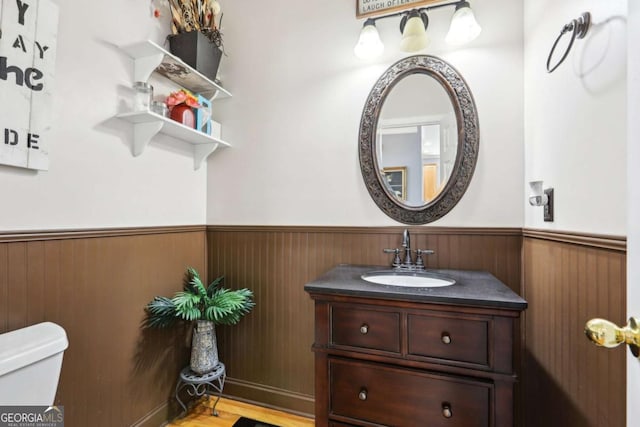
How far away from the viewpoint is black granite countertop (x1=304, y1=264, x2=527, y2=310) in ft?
3.36

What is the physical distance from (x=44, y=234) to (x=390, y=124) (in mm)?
1648

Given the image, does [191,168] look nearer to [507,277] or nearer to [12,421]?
[12,421]

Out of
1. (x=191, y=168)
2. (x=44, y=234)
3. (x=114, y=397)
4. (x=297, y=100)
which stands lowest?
(x=114, y=397)

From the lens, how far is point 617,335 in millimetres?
476

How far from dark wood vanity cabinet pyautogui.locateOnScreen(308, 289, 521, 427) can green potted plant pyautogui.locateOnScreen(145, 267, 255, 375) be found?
639mm

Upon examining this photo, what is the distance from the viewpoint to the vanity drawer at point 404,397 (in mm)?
1044

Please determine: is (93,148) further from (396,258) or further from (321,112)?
(396,258)

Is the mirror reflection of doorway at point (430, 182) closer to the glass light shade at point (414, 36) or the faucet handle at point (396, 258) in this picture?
the faucet handle at point (396, 258)

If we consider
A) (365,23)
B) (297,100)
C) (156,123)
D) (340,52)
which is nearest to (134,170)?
(156,123)

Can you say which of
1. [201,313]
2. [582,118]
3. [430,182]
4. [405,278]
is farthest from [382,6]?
[201,313]

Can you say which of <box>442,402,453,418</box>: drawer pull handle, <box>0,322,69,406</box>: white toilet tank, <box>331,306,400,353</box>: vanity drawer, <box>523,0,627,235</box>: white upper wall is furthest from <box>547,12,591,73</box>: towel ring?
<box>0,322,69,406</box>: white toilet tank

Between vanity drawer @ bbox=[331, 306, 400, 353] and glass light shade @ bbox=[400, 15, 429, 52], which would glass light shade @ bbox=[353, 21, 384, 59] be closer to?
glass light shade @ bbox=[400, 15, 429, 52]

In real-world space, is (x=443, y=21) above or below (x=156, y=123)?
above

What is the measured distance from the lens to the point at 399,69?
1.63m
